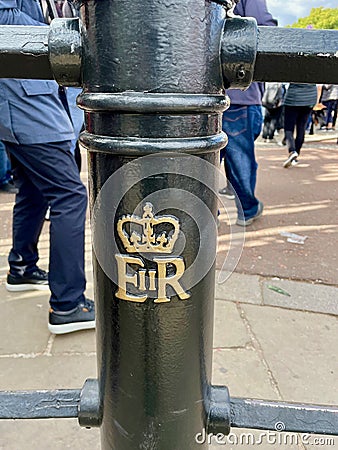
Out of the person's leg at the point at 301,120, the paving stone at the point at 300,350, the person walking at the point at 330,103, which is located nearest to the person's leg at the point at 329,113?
the person walking at the point at 330,103

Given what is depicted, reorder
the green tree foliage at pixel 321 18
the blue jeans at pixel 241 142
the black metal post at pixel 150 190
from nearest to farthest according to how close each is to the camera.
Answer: the black metal post at pixel 150 190 → the blue jeans at pixel 241 142 → the green tree foliage at pixel 321 18

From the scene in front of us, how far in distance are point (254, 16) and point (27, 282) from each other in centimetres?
261

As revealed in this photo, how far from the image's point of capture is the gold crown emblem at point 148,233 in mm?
792

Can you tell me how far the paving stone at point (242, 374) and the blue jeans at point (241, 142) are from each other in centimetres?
181

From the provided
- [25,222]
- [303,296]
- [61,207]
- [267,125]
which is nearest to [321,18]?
[267,125]

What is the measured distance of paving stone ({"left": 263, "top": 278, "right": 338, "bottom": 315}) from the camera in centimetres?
276

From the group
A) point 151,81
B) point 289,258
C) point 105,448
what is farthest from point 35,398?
point 289,258

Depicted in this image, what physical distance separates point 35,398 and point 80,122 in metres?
2.49

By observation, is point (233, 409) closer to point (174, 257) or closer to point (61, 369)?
point (174, 257)

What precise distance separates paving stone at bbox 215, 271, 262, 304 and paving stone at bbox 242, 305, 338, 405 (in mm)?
119

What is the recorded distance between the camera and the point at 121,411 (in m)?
0.94

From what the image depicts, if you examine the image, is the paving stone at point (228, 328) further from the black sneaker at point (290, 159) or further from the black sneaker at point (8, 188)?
the black sneaker at point (290, 159)

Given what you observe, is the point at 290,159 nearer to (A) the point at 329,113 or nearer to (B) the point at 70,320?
(B) the point at 70,320
